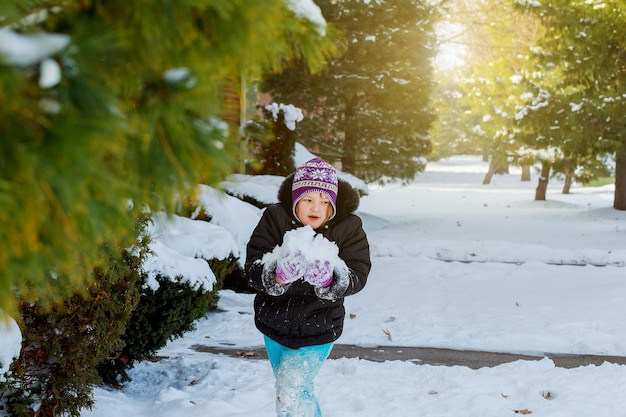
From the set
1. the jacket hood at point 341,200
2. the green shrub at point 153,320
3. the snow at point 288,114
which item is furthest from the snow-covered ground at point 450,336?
the snow at point 288,114

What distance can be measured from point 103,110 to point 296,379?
2674 millimetres

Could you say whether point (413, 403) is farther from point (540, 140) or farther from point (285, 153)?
point (540, 140)

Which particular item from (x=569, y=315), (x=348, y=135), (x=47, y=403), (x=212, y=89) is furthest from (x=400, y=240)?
(x=212, y=89)

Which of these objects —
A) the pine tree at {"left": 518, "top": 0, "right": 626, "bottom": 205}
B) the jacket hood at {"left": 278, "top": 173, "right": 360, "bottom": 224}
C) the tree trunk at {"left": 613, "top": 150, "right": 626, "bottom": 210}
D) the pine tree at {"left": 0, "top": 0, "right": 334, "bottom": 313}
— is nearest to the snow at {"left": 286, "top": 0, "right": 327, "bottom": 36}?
the pine tree at {"left": 0, "top": 0, "right": 334, "bottom": 313}

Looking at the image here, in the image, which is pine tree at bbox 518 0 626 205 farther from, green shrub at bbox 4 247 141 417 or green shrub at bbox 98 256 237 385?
green shrub at bbox 4 247 141 417

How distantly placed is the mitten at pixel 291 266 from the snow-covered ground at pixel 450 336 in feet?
5.32

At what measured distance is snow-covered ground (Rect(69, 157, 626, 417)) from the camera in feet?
15.9

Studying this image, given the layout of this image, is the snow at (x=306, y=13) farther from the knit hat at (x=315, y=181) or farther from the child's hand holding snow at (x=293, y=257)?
the knit hat at (x=315, y=181)

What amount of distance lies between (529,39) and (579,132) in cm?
1415

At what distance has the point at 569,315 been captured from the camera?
7449 mm

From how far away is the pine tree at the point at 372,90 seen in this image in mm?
15852

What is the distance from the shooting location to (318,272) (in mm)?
3324

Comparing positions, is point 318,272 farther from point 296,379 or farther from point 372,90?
point 372,90

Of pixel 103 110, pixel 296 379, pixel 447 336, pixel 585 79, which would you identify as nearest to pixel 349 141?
pixel 585 79
